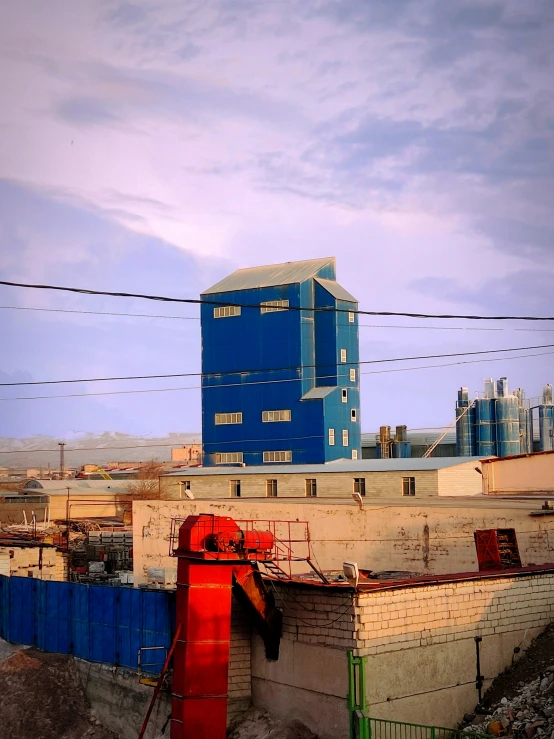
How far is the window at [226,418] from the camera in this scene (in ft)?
200

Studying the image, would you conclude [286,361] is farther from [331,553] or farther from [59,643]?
[59,643]

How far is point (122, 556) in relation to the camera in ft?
132

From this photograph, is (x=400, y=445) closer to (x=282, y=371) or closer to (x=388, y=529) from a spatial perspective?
(x=282, y=371)

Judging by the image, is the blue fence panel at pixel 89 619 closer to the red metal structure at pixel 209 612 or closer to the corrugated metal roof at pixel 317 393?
the red metal structure at pixel 209 612

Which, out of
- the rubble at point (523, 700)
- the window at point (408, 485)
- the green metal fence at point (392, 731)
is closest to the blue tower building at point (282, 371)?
the window at point (408, 485)

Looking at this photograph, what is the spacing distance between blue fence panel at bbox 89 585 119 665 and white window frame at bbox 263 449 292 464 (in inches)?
1384

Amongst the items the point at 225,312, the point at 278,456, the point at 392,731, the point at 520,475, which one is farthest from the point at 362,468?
the point at 392,731

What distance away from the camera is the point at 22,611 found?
88.2ft

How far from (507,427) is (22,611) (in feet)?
200

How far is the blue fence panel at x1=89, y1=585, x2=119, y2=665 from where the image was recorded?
75.8ft

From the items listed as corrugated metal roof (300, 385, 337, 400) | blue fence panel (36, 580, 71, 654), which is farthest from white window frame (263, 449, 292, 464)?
blue fence panel (36, 580, 71, 654)

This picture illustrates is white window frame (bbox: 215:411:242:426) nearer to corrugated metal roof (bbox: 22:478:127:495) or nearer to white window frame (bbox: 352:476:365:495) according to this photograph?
corrugated metal roof (bbox: 22:478:127:495)

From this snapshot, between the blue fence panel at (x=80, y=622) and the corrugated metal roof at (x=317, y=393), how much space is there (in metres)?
35.1

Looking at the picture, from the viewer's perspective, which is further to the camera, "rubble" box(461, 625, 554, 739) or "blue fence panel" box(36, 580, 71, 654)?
"blue fence panel" box(36, 580, 71, 654)
